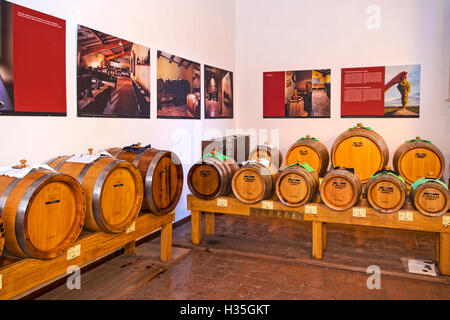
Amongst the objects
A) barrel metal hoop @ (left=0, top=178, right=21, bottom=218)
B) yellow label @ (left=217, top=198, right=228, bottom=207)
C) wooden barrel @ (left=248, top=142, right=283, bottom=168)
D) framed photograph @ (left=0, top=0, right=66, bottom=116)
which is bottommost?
yellow label @ (left=217, top=198, right=228, bottom=207)

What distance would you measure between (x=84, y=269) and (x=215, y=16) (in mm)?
4561

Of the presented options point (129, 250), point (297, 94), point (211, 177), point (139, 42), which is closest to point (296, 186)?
point (211, 177)

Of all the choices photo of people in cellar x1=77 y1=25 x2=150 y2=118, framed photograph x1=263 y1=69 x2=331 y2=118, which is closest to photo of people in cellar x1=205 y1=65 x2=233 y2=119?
framed photograph x1=263 y1=69 x2=331 y2=118

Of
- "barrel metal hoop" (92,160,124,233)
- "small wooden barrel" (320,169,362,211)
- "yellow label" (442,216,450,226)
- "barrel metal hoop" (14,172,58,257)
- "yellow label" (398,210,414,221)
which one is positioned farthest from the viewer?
"small wooden barrel" (320,169,362,211)

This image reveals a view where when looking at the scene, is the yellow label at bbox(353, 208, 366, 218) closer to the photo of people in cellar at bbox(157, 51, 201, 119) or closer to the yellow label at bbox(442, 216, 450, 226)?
the yellow label at bbox(442, 216, 450, 226)

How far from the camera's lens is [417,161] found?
202 inches

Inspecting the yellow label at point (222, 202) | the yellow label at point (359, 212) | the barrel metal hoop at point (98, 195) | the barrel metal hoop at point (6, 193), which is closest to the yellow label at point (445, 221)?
the yellow label at point (359, 212)

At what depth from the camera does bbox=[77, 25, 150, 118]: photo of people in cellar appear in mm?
3770

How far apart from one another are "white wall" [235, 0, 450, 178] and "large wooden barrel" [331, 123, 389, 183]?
4.06ft

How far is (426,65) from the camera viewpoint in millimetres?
6062

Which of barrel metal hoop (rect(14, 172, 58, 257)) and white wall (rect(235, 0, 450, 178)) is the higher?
white wall (rect(235, 0, 450, 178))

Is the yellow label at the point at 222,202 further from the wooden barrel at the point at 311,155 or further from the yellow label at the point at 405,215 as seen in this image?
the yellow label at the point at 405,215

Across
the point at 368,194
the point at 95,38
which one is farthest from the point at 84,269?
the point at 368,194

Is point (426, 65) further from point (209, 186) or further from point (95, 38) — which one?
point (95, 38)
